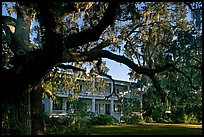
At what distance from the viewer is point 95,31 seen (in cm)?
920

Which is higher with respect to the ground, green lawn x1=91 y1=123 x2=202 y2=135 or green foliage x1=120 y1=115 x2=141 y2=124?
green foliage x1=120 y1=115 x2=141 y2=124

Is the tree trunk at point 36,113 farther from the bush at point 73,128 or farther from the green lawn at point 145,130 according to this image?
the green lawn at point 145,130

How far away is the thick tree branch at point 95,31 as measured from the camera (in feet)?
27.3

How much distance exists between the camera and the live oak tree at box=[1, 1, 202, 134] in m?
8.38

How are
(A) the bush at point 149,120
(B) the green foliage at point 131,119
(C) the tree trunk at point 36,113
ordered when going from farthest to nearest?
(A) the bush at point 149,120 → (B) the green foliage at point 131,119 → (C) the tree trunk at point 36,113

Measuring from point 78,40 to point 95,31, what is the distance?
1.07m

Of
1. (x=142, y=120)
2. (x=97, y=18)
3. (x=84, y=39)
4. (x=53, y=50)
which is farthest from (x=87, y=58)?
(x=142, y=120)

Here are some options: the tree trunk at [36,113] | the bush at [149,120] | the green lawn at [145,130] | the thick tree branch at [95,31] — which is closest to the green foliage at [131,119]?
the bush at [149,120]

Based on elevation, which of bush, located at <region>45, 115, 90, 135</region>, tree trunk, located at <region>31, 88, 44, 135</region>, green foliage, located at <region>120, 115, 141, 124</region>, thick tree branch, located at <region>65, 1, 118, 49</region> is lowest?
green foliage, located at <region>120, 115, 141, 124</region>

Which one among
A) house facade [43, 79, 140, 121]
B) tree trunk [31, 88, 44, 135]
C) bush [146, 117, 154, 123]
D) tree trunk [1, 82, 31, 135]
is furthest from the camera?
house facade [43, 79, 140, 121]

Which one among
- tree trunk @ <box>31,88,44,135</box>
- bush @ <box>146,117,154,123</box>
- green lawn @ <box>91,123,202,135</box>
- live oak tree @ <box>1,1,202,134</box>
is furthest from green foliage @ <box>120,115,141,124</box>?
tree trunk @ <box>31,88,44,135</box>

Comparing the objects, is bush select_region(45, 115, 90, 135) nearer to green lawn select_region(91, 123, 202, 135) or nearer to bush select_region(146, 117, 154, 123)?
green lawn select_region(91, 123, 202, 135)

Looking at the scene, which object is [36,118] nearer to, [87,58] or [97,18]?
[87,58]

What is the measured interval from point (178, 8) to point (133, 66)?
471 centimetres
